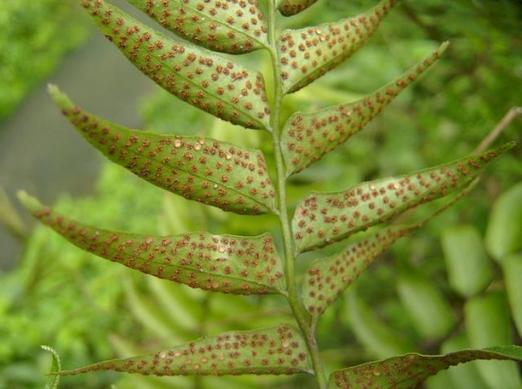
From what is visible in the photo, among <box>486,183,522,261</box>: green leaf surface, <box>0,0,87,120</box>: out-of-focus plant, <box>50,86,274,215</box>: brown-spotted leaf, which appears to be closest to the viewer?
<box>50,86,274,215</box>: brown-spotted leaf

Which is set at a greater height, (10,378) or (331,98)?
(331,98)

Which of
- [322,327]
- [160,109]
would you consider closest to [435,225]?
[322,327]

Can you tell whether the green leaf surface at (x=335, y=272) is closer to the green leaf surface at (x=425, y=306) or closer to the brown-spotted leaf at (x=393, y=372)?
the brown-spotted leaf at (x=393, y=372)

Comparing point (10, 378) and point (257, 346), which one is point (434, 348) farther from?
point (10, 378)

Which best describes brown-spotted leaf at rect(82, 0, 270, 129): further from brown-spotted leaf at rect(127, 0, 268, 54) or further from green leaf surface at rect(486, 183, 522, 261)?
green leaf surface at rect(486, 183, 522, 261)

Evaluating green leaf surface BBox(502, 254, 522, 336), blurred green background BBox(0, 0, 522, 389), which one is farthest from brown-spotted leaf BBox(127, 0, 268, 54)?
green leaf surface BBox(502, 254, 522, 336)

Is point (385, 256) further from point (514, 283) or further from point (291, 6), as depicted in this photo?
point (291, 6)

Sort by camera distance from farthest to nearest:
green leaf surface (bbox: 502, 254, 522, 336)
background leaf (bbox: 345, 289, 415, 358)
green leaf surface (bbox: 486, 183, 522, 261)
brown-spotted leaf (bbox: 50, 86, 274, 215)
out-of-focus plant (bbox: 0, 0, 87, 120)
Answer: out-of-focus plant (bbox: 0, 0, 87, 120) → background leaf (bbox: 345, 289, 415, 358) → green leaf surface (bbox: 486, 183, 522, 261) → green leaf surface (bbox: 502, 254, 522, 336) → brown-spotted leaf (bbox: 50, 86, 274, 215)

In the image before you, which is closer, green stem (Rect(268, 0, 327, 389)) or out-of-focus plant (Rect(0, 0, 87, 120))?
green stem (Rect(268, 0, 327, 389))
